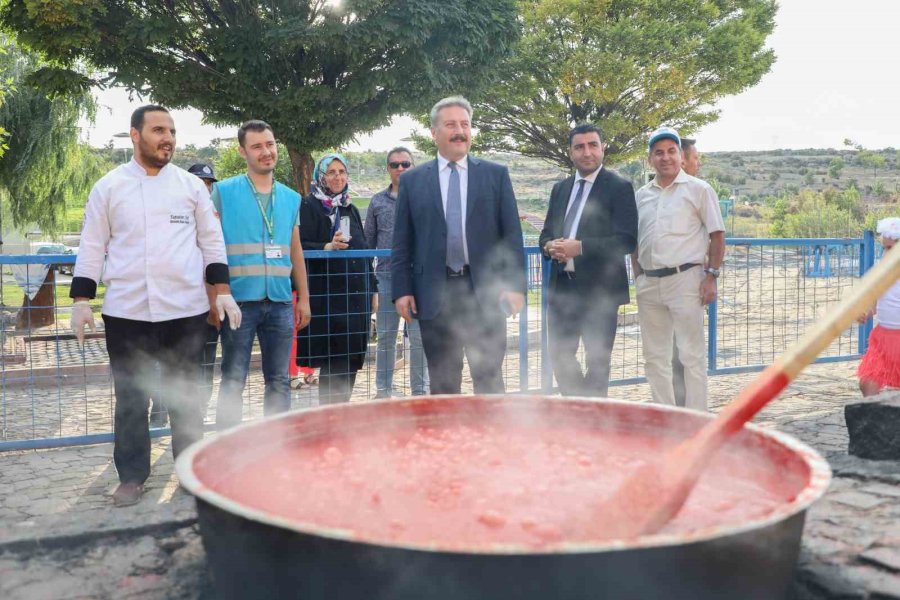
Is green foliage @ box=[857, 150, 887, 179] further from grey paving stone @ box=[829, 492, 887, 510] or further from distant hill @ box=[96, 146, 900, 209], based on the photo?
grey paving stone @ box=[829, 492, 887, 510]

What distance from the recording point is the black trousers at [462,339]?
4.73 meters

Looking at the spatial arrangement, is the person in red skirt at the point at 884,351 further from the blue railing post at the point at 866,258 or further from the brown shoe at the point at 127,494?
the brown shoe at the point at 127,494

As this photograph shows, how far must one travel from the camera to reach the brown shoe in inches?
178

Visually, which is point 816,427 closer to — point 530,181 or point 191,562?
point 191,562

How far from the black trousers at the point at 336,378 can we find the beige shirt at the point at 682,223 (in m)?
2.59

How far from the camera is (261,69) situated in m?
19.0

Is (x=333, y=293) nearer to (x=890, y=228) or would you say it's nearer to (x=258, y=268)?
(x=258, y=268)

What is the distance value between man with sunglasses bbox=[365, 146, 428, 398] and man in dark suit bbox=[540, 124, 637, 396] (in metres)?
1.53

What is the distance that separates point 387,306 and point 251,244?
2244 mm

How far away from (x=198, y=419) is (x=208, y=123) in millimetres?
16726

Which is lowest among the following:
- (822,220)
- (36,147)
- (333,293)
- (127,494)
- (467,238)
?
(127,494)

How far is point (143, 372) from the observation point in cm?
445

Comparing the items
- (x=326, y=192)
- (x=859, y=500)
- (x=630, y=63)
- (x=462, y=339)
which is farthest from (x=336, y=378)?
(x=630, y=63)

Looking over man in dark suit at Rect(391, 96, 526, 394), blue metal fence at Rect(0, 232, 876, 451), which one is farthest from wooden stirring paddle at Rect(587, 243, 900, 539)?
blue metal fence at Rect(0, 232, 876, 451)
